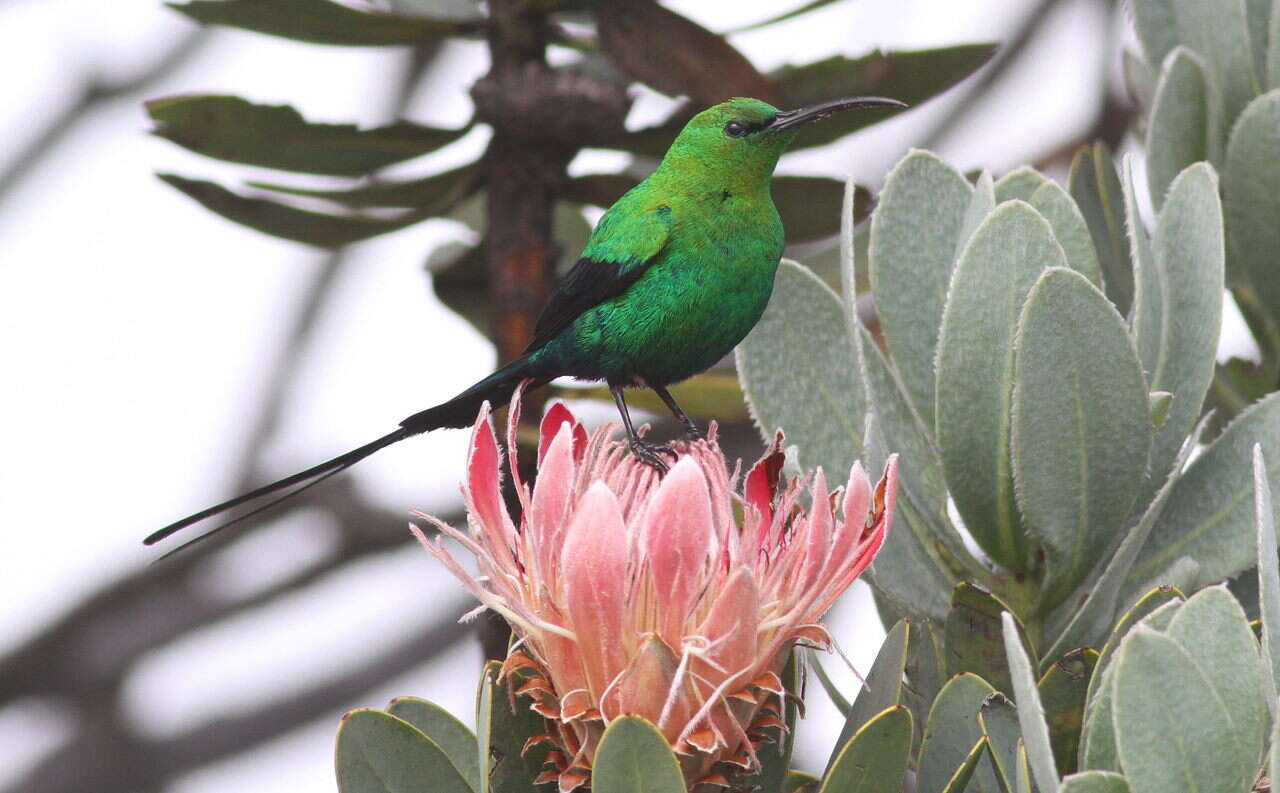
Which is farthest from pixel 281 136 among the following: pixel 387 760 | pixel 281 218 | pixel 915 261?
pixel 387 760

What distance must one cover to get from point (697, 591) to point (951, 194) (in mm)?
402

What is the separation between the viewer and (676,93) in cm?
127

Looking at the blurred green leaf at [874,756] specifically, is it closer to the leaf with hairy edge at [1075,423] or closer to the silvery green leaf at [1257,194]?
the leaf with hairy edge at [1075,423]

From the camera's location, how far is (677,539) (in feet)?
2.70

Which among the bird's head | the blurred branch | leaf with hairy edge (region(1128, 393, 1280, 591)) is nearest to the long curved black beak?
the bird's head

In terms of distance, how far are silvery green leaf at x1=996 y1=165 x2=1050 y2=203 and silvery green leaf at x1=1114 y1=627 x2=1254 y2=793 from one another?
0.48 meters

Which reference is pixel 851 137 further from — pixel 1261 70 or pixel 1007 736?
pixel 1007 736

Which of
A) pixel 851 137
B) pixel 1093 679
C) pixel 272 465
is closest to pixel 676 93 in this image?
pixel 851 137

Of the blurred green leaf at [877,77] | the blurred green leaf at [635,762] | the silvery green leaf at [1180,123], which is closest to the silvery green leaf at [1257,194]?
the silvery green leaf at [1180,123]

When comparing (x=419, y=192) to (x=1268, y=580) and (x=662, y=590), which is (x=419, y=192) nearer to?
(x=662, y=590)

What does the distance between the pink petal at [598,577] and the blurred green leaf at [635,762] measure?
0.33 ft

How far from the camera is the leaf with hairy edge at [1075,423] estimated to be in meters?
0.88

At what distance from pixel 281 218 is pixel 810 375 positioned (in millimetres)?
537

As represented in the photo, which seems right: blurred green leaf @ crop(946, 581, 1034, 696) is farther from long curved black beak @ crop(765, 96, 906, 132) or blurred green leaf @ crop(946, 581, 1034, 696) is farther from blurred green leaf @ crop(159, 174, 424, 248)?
blurred green leaf @ crop(159, 174, 424, 248)
